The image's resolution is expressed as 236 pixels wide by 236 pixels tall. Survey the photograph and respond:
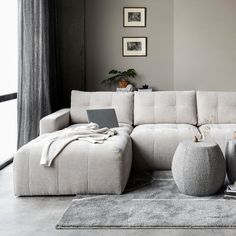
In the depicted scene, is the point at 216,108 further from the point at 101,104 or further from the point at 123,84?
the point at 123,84

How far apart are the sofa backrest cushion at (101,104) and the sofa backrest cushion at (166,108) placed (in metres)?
0.10

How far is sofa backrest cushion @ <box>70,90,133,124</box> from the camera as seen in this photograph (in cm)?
482

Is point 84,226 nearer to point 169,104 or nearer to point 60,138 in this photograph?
point 60,138

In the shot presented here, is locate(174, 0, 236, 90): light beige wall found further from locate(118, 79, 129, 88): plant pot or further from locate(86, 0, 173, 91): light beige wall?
locate(118, 79, 129, 88): plant pot

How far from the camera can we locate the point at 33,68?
483 cm

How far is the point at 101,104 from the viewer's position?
490 centimetres

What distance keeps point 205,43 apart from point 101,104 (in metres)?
2.08

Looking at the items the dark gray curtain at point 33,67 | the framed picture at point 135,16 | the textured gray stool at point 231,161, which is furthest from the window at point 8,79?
the textured gray stool at point 231,161

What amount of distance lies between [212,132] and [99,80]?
2.48 metres

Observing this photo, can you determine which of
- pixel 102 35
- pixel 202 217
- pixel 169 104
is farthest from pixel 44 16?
pixel 202 217

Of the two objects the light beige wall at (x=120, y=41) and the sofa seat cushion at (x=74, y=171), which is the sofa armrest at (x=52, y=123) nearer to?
the sofa seat cushion at (x=74, y=171)

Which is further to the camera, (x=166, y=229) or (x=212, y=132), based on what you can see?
(x=212, y=132)

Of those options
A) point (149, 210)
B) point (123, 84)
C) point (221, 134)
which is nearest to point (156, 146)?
point (221, 134)

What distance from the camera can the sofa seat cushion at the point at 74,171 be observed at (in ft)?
11.0
